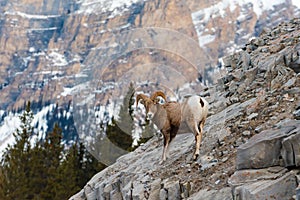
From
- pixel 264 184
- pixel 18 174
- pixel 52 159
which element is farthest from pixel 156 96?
pixel 52 159

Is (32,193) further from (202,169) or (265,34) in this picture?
(202,169)

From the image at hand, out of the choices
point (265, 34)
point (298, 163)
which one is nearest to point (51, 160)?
point (265, 34)

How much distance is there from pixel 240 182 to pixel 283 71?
6.35 meters

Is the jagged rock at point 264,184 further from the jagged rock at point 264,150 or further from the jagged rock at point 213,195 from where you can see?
the jagged rock at point 213,195

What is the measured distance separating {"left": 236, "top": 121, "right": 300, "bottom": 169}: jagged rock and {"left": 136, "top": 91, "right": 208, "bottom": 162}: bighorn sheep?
3.39 metres

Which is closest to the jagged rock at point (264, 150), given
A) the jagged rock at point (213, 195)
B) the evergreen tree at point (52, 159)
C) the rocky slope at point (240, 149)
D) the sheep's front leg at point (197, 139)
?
the rocky slope at point (240, 149)

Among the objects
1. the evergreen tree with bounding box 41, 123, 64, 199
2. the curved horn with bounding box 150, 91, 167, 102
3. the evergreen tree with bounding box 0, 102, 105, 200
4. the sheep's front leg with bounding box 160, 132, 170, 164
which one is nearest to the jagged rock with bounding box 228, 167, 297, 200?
the sheep's front leg with bounding box 160, 132, 170, 164

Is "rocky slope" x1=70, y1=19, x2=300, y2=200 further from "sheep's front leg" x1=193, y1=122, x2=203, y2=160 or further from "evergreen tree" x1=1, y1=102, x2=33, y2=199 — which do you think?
"evergreen tree" x1=1, y1=102, x2=33, y2=199

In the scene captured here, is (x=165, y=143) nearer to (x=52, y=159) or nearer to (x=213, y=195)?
(x=213, y=195)

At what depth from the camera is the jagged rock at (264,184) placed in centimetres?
951

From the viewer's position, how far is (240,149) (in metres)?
11.0

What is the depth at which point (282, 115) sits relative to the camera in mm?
12703

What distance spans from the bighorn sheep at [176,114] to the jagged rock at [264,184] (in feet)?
12.3

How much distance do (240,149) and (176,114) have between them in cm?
448
